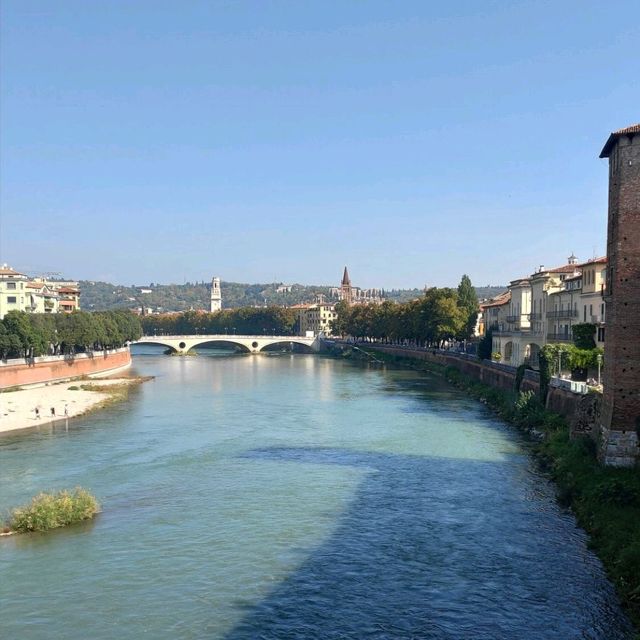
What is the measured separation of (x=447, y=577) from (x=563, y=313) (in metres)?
40.3

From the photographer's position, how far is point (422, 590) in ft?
67.5

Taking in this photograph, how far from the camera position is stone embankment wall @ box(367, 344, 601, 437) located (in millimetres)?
33719

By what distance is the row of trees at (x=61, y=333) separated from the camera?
231 ft

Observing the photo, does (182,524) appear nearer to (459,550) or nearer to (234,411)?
(459,550)

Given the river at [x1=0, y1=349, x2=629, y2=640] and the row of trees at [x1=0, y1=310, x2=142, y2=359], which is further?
the row of trees at [x1=0, y1=310, x2=142, y2=359]

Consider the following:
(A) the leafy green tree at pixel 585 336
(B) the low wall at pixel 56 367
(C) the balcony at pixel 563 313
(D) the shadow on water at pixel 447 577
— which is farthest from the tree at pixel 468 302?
(D) the shadow on water at pixel 447 577

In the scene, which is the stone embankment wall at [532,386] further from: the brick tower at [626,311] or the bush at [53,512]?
the bush at [53,512]

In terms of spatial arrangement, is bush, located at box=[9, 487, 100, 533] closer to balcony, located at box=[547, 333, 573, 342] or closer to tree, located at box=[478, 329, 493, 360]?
balcony, located at box=[547, 333, 573, 342]

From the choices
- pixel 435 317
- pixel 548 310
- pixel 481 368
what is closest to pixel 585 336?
pixel 548 310

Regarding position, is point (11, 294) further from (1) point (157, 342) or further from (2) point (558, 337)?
(2) point (558, 337)

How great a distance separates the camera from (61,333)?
86.2m

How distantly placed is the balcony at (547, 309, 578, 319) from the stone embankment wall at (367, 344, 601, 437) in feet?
18.2

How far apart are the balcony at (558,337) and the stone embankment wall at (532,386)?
4.06 metres

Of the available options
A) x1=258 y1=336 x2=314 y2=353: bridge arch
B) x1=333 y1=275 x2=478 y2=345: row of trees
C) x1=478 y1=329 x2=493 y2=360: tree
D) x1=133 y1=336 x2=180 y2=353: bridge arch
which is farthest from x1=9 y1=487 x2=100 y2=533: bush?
x1=258 y1=336 x2=314 y2=353: bridge arch
